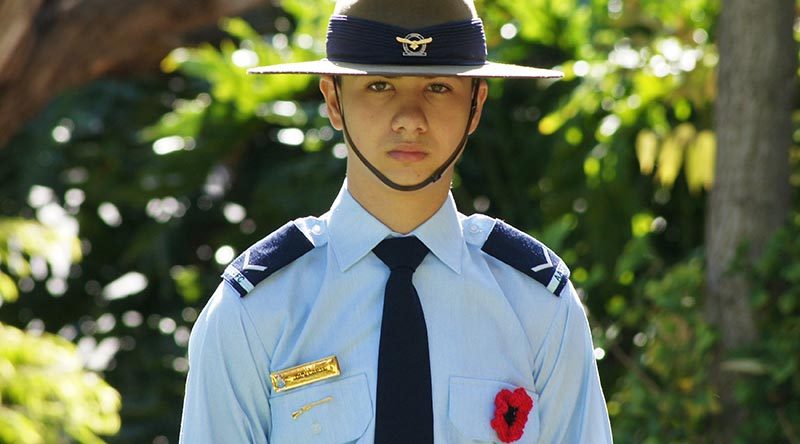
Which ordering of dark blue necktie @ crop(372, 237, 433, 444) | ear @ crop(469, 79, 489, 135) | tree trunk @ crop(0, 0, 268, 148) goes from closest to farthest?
dark blue necktie @ crop(372, 237, 433, 444) → ear @ crop(469, 79, 489, 135) → tree trunk @ crop(0, 0, 268, 148)

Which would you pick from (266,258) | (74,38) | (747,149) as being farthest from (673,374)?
(74,38)

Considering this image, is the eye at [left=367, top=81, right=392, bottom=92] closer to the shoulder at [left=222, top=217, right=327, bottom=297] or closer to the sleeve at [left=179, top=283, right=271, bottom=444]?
the shoulder at [left=222, top=217, right=327, bottom=297]

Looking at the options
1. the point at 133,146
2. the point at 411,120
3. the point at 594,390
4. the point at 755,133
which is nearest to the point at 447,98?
the point at 411,120

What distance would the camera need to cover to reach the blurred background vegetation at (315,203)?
4793mm

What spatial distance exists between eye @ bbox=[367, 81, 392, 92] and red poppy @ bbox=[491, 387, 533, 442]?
0.55m

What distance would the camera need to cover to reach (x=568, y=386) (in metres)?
2.58

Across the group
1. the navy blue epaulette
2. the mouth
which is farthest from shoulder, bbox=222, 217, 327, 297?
the mouth

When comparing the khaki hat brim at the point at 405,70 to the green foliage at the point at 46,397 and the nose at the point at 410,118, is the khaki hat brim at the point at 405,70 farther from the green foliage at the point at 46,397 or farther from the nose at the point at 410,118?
the green foliage at the point at 46,397

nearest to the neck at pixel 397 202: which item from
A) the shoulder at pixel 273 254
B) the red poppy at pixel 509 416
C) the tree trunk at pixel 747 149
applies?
the shoulder at pixel 273 254

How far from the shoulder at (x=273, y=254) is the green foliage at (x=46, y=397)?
121 inches

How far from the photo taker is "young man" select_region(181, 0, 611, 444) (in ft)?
8.05

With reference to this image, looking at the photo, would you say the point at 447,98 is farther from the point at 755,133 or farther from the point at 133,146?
the point at 133,146

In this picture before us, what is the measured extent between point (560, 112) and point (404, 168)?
2.92 meters

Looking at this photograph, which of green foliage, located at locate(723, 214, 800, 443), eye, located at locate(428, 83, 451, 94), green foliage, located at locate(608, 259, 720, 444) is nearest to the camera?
eye, located at locate(428, 83, 451, 94)
